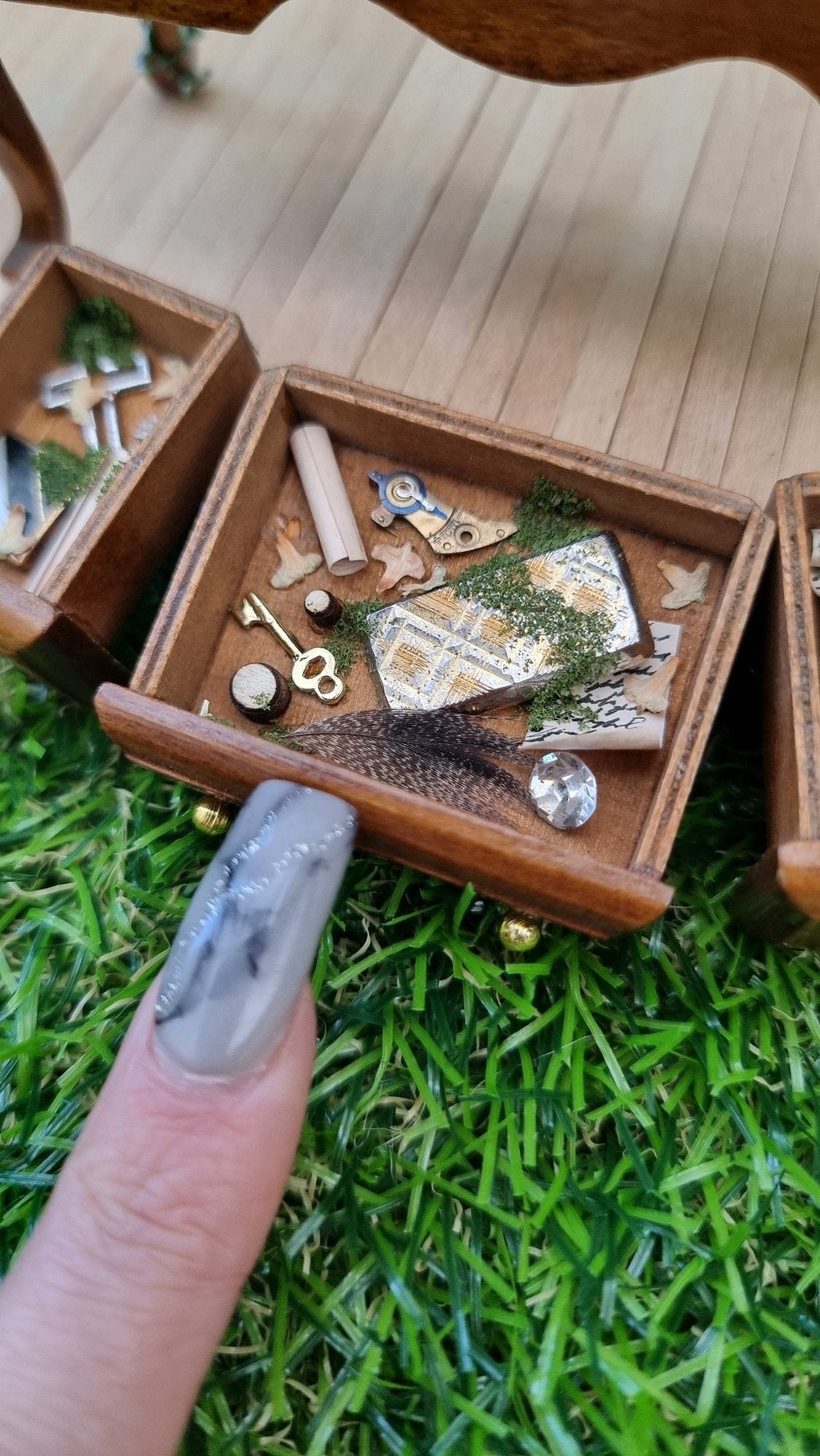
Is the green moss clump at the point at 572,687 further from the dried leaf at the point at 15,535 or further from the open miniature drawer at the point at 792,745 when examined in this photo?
the dried leaf at the point at 15,535

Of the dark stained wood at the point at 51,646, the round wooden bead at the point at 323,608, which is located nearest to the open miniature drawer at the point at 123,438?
the dark stained wood at the point at 51,646

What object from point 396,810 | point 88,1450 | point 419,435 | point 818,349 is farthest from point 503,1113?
point 818,349

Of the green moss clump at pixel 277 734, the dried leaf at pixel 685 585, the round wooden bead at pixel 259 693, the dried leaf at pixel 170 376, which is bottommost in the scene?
the green moss clump at pixel 277 734

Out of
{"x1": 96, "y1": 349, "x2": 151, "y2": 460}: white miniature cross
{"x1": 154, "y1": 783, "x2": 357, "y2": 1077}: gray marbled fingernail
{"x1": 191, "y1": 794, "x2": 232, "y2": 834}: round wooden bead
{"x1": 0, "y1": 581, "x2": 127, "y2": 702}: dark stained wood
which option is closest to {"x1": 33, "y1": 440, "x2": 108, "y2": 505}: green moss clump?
{"x1": 96, "y1": 349, "x2": 151, "y2": 460}: white miniature cross

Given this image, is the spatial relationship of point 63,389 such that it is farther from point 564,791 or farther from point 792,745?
point 792,745

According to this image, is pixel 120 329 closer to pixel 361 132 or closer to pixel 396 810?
pixel 361 132

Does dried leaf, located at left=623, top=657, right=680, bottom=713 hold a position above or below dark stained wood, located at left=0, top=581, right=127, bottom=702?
above

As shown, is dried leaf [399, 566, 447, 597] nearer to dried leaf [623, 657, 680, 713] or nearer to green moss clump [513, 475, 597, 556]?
green moss clump [513, 475, 597, 556]
